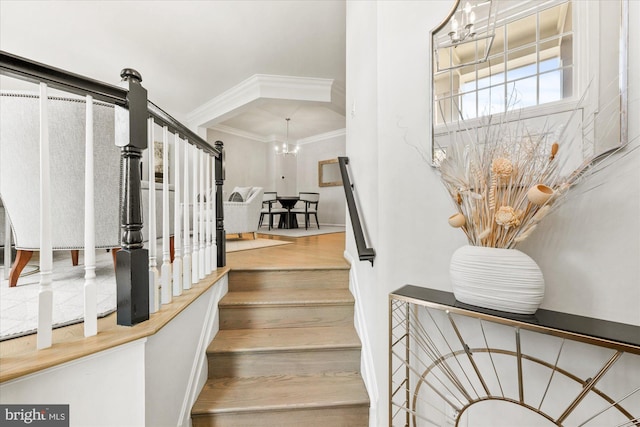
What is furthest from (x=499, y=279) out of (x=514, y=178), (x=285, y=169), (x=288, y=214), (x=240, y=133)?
(x=285, y=169)

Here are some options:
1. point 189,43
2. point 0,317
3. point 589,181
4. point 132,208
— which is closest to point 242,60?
point 189,43

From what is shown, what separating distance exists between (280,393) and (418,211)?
47.0 inches

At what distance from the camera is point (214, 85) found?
4254mm

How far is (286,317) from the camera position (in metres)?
1.82

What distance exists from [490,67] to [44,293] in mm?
1684

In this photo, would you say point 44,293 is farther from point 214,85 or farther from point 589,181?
point 214,85

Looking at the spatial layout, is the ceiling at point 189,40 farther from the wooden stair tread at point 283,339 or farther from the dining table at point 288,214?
the wooden stair tread at point 283,339

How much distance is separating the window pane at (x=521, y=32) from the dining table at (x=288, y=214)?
468 cm

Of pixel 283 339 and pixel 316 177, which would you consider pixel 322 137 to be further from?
pixel 283 339

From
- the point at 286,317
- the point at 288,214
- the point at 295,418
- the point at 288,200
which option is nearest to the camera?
the point at 295,418

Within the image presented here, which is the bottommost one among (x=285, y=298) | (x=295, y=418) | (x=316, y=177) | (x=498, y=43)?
(x=295, y=418)

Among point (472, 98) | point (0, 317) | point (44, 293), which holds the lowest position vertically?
point (0, 317)

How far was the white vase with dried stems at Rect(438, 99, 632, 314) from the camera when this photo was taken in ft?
2.71

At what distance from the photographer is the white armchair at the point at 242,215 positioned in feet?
13.1
